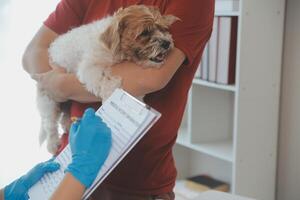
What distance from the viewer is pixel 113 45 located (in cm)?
128

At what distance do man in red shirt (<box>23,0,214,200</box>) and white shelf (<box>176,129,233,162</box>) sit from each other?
3.35 feet

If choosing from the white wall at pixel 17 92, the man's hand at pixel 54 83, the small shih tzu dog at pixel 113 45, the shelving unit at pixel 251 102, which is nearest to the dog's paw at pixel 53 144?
the man's hand at pixel 54 83

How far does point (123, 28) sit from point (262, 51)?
115cm

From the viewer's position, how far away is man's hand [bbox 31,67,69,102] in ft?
4.42

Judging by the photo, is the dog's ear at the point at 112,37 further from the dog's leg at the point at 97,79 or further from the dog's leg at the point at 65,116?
the dog's leg at the point at 65,116

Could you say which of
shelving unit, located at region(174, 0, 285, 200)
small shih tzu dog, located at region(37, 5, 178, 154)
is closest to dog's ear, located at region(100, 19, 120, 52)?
small shih tzu dog, located at region(37, 5, 178, 154)

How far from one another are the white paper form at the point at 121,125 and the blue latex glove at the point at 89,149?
0.02 meters

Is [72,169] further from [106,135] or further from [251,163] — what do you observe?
[251,163]

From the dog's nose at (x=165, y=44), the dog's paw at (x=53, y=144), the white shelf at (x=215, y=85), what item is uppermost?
the dog's nose at (x=165, y=44)

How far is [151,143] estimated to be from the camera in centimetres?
132

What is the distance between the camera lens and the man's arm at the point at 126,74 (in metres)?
1.19

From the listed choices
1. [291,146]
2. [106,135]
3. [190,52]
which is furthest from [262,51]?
[106,135]

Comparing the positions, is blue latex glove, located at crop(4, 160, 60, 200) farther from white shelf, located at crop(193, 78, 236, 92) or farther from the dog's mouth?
white shelf, located at crop(193, 78, 236, 92)

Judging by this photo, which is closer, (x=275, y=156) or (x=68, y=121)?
(x=68, y=121)
